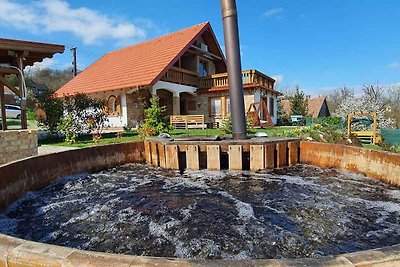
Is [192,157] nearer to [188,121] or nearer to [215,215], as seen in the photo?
[215,215]

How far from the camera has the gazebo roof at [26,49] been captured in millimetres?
7840

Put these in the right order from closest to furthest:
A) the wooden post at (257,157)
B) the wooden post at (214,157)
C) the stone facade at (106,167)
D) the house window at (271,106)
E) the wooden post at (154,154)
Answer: the stone facade at (106,167), the wooden post at (257,157), the wooden post at (214,157), the wooden post at (154,154), the house window at (271,106)

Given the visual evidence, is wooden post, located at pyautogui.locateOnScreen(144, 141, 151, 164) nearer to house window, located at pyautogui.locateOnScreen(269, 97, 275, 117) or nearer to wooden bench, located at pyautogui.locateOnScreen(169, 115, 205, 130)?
wooden bench, located at pyautogui.locateOnScreen(169, 115, 205, 130)

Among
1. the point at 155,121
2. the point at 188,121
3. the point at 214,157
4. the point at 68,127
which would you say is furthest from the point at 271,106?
the point at 214,157

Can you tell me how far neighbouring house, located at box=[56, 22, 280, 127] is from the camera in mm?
15594

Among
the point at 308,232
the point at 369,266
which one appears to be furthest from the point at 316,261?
the point at 308,232

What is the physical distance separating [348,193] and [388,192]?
675 mm

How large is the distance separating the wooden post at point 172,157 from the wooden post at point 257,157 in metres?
1.78

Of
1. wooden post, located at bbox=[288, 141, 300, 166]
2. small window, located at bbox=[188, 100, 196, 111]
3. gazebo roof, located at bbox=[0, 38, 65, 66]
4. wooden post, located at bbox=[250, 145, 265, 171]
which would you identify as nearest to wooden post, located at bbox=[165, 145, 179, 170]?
wooden post, located at bbox=[250, 145, 265, 171]

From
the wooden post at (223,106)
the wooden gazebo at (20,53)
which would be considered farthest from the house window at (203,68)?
the wooden gazebo at (20,53)

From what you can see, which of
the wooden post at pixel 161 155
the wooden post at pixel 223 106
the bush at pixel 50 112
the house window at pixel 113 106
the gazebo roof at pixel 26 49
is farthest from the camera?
the wooden post at pixel 223 106

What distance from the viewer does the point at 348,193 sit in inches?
172

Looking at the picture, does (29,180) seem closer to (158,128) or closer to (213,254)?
(213,254)

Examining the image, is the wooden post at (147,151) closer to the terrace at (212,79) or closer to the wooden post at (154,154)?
the wooden post at (154,154)
